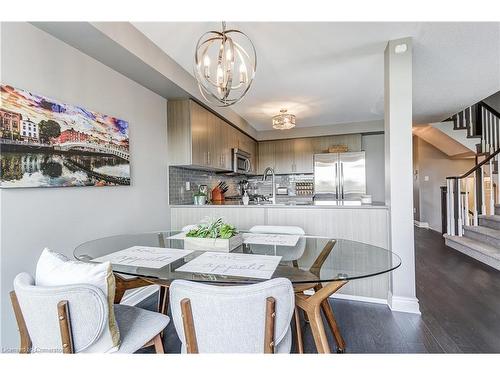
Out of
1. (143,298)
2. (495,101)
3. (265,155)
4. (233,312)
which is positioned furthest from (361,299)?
(495,101)

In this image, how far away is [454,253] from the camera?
402 centimetres

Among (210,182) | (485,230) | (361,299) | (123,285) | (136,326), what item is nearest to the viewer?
(136,326)

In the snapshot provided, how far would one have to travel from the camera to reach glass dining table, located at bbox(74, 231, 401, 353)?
47.9 inches

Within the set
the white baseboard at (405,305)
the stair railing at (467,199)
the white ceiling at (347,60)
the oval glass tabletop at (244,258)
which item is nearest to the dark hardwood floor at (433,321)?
the white baseboard at (405,305)

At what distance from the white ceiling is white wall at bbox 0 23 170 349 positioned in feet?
1.93

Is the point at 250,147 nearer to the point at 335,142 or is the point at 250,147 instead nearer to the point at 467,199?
the point at 335,142

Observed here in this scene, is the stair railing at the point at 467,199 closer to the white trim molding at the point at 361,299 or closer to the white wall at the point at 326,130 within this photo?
the white wall at the point at 326,130

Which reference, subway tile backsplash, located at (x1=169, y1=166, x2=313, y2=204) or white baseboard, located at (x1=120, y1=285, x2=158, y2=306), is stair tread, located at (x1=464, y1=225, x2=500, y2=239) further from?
white baseboard, located at (x1=120, y1=285, x2=158, y2=306)

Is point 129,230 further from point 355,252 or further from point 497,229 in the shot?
point 497,229

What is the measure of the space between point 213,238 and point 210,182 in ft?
9.27

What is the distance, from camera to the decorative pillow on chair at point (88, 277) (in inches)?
A: 40.4

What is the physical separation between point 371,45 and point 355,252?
1873mm

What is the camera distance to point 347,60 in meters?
2.58

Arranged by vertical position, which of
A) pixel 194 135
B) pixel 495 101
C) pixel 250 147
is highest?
pixel 495 101
